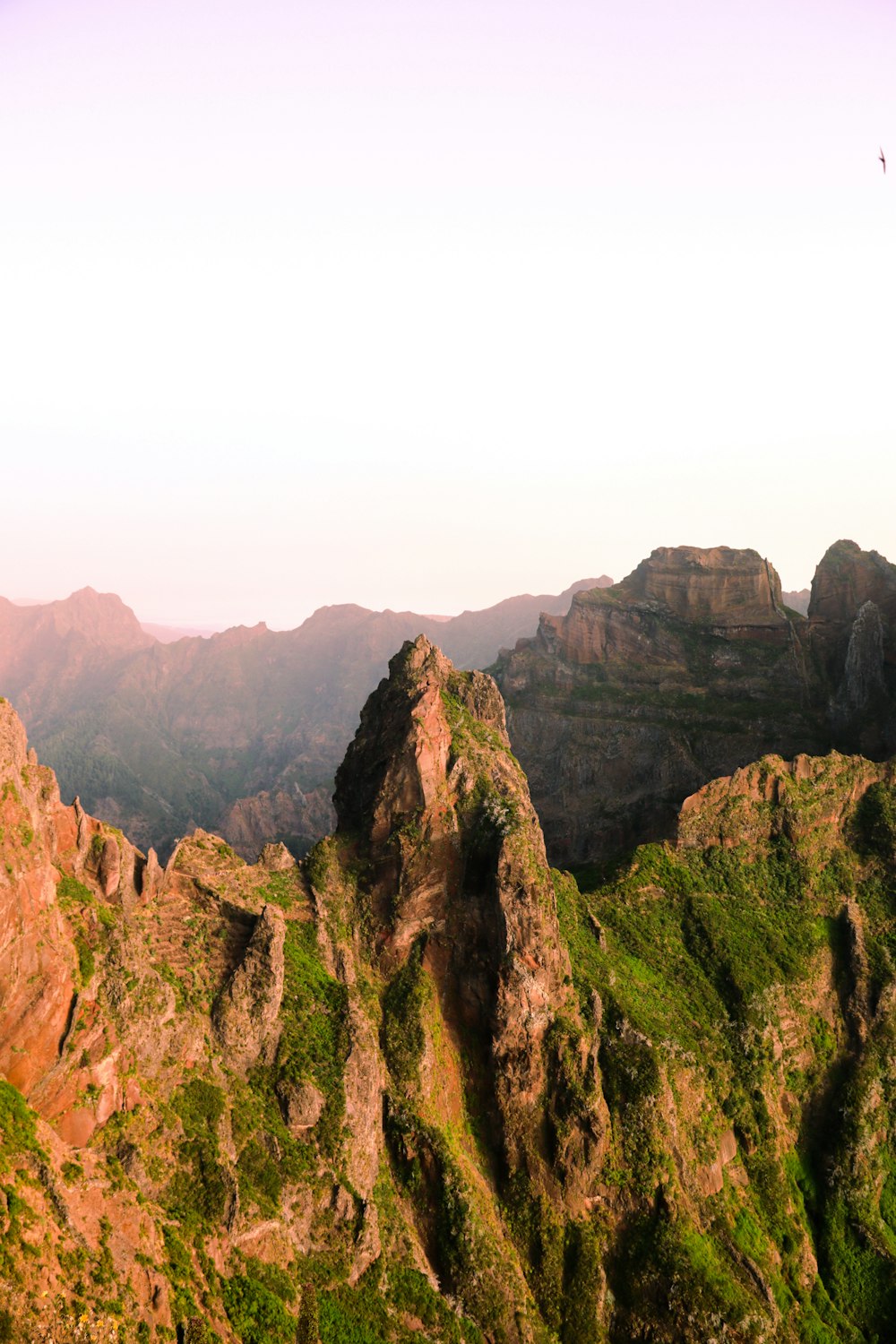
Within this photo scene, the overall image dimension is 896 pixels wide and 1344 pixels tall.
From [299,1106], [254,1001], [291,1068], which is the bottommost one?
[299,1106]

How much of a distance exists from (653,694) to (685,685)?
5.33 m

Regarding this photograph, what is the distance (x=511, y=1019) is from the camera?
2435 inches

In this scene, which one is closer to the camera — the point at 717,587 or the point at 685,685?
the point at 685,685

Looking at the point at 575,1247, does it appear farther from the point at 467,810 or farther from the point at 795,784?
the point at 795,784

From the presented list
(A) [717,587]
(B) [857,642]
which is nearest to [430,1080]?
(B) [857,642]

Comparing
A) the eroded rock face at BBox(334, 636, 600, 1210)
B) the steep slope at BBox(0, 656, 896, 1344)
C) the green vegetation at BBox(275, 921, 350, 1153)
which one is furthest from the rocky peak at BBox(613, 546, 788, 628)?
the green vegetation at BBox(275, 921, 350, 1153)

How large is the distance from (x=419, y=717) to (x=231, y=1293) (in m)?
42.8

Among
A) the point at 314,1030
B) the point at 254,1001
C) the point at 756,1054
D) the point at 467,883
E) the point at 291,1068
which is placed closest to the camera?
the point at 291,1068

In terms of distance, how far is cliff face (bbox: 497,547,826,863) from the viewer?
122m

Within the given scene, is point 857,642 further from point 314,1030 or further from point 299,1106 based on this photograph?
point 299,1106

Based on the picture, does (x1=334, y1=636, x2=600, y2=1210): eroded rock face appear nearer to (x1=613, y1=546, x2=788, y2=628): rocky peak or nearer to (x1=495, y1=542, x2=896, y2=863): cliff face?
(x1=495, y1=542, x2=896, y2=863): cliff face

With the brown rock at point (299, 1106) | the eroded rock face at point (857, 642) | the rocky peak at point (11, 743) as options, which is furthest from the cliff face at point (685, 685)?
the rocky peak at point (11, 743)

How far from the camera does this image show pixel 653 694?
449 feet

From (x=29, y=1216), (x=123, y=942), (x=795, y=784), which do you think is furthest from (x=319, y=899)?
(x=795, y=784)
